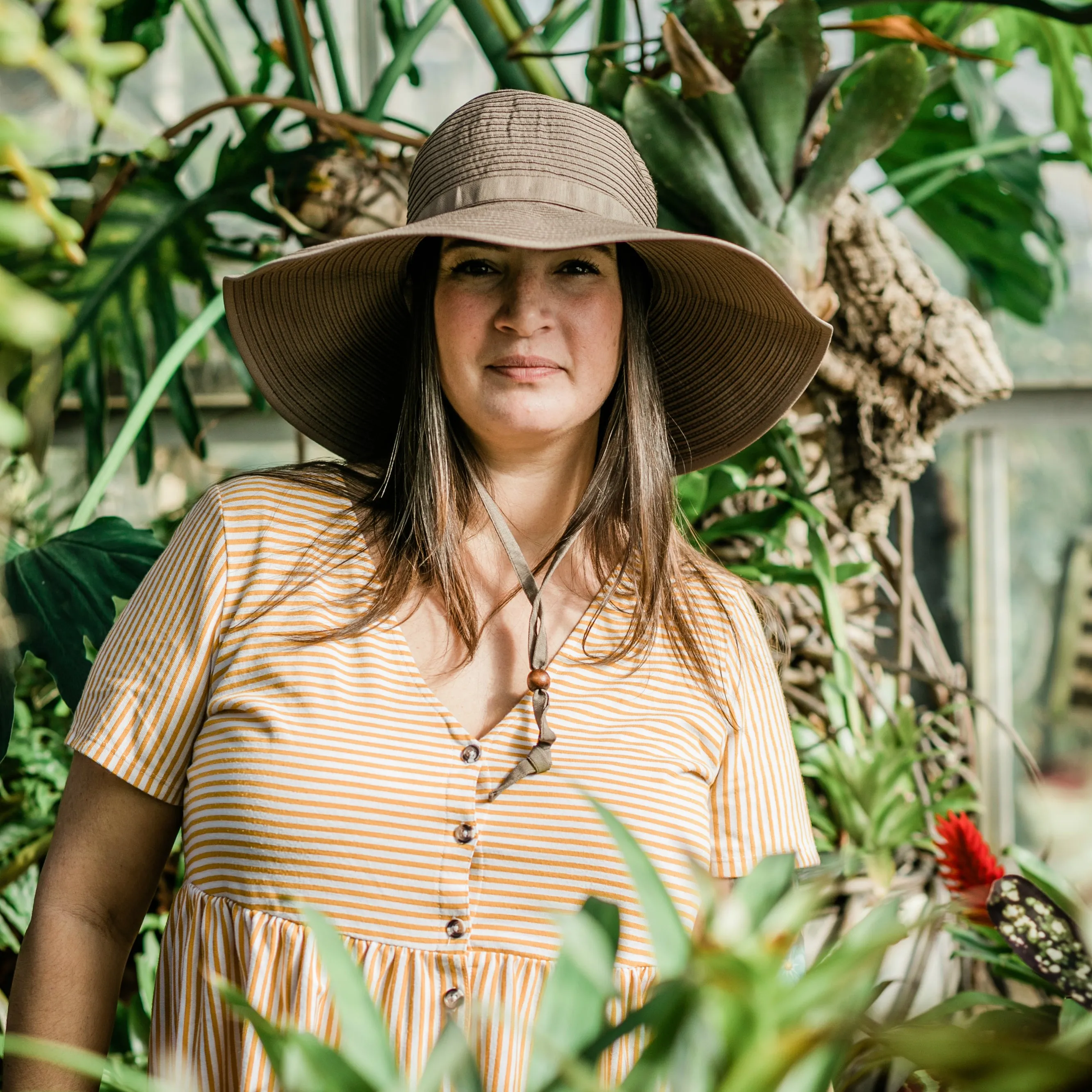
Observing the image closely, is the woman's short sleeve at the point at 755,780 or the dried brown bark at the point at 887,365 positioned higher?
the dried brown bark at the point at 887,365

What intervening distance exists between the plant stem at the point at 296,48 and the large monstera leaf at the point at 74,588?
68 centimetres

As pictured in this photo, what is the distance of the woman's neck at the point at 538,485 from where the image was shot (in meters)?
1.00

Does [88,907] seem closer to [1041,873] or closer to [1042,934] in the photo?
[1042,934]

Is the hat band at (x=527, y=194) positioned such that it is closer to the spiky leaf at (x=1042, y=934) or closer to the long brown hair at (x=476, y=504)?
the long brown hair at (x=476, y=504)

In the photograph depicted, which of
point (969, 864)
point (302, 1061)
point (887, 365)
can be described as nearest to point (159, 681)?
point (302, 1061)

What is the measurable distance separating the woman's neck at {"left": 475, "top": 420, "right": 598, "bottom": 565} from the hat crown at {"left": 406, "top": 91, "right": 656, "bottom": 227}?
0.68 feet

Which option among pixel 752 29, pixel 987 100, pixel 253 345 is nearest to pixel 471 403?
pixel 253 345

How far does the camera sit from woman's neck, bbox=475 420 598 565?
3.28 feet

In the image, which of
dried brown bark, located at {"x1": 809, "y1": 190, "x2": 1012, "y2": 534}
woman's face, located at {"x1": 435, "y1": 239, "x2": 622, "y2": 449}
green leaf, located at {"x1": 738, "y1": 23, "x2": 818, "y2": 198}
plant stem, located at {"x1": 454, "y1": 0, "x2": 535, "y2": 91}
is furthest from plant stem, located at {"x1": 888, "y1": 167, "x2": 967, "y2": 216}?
woman's face, located at {"x1": 435, "y1": 239, "x2": 622, "y2": 449}

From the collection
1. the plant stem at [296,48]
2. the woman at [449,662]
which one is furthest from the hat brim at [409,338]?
the plant stem at [296,48]

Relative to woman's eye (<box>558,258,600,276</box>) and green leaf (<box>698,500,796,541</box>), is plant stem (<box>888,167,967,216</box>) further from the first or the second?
woman's eye (<box>558,258,600,276</box>)

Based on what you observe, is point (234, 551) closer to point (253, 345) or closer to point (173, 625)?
point (173, 625)

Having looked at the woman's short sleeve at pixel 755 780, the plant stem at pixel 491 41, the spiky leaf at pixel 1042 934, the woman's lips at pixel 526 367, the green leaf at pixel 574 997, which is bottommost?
the spiky leaf at pixel 1042 934

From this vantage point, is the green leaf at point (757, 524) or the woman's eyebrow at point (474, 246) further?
the green leaf at point (757, 524)
